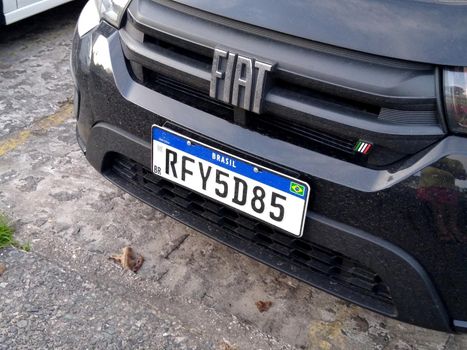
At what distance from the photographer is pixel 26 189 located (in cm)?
278

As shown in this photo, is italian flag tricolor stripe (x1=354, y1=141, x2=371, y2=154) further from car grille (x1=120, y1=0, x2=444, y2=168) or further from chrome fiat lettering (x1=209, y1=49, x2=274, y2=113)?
chrome fiat lettering (x1=209, y1=49, x2=274, y2=113)

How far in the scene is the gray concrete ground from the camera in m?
2.14

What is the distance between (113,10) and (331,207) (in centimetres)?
107

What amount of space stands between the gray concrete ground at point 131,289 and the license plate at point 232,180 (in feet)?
1.65

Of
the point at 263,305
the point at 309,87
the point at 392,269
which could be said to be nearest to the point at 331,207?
the point at 392,269

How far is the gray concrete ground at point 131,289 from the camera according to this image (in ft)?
7.02

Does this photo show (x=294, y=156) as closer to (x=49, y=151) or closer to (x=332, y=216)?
(x=332, y=216)

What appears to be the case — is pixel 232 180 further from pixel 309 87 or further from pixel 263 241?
pixel 309 87

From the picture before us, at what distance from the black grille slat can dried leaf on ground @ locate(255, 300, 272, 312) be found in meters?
0.36

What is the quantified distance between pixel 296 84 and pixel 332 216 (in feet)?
1.32

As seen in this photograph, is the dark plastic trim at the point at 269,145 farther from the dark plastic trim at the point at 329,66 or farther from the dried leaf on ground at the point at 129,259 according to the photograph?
the dried leaf on ground at the point at 129,259

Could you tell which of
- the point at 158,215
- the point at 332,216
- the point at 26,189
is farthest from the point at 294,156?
the point at 26,189

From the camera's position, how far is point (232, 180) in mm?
1909

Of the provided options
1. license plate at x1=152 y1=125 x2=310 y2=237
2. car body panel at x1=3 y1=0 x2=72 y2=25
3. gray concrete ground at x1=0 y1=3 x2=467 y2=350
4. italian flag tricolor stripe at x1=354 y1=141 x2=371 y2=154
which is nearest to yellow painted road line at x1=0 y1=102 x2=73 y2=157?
gray concrete ground at x1=0 y1=3 x2=467 y2=350
